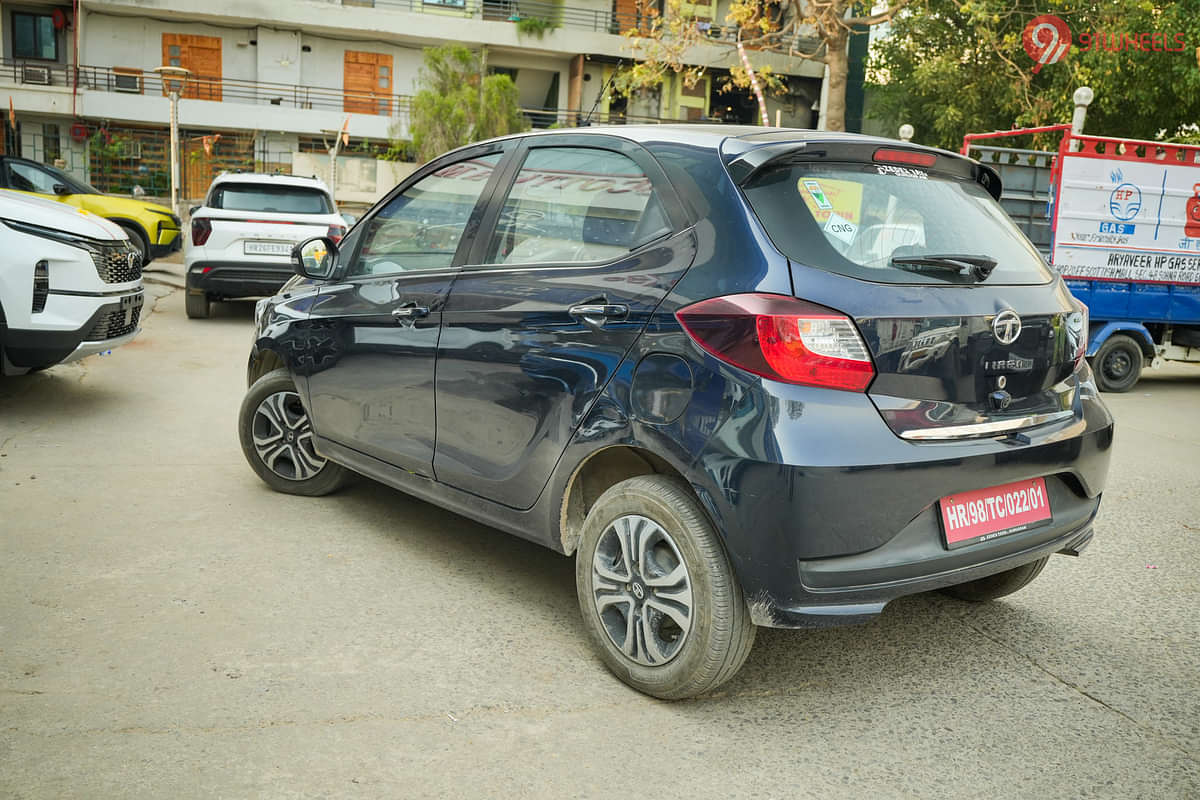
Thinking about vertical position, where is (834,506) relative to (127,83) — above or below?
below

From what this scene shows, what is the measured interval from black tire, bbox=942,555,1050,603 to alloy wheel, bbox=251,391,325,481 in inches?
119

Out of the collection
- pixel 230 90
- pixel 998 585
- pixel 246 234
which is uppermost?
pixel 230 90

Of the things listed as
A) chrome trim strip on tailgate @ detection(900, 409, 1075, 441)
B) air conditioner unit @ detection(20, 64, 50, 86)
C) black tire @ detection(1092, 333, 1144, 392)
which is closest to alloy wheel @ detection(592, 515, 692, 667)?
chrome trim strip on tailgate @ detection(900, 409, 1075, 441)

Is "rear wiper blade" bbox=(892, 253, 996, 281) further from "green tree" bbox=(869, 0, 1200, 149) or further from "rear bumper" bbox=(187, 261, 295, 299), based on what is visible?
"green tree" bbox=(869, 0, 1200, 149)

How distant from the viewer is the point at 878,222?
3121 millimetres

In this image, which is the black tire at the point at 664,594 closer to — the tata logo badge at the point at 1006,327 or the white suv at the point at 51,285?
the tata logo badge at the point at 1006,327

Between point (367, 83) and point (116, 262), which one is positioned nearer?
point (116, 262)

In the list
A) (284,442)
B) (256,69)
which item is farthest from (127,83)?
(284,442)

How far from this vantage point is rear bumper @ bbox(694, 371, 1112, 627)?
273 centimetres

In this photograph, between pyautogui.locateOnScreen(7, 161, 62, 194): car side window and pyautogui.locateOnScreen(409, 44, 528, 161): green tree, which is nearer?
pyautogui.locateOnScreen(7, 161, 62, 194): car side window

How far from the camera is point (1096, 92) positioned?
67.4 ft

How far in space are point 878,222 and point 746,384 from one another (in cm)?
74

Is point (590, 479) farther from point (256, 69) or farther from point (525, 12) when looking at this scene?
point (525, 12)

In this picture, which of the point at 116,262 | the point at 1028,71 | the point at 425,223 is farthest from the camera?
the point at 1028,71
